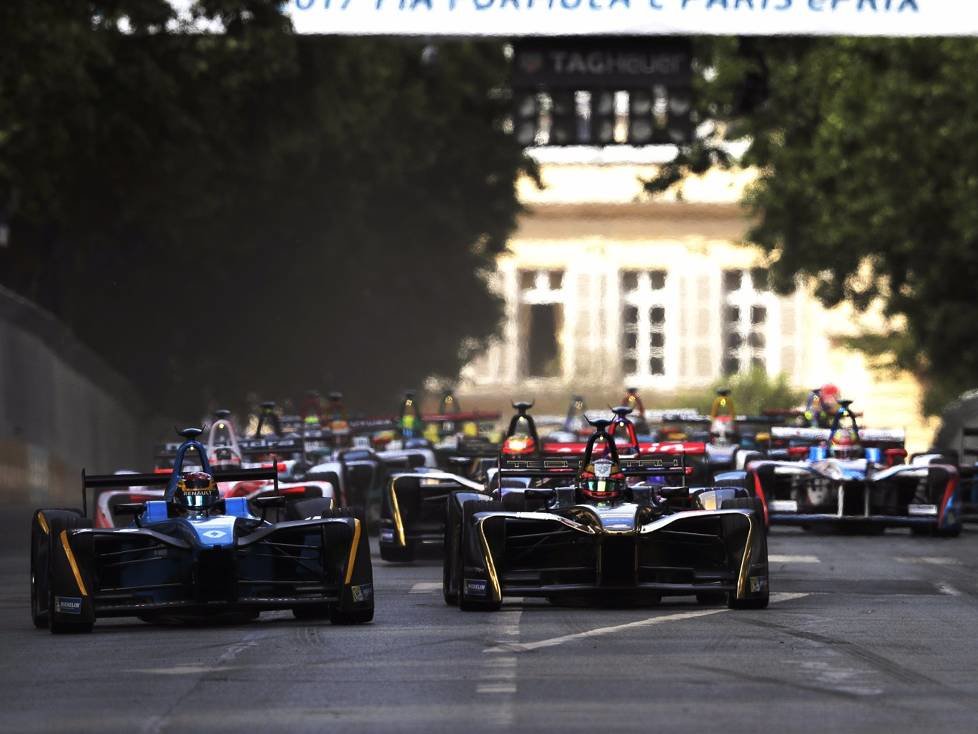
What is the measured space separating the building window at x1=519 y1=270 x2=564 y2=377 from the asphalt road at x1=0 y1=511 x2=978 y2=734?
88.2 m

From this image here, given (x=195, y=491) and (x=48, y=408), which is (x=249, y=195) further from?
(x=195, y=491)

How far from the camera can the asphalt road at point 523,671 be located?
38.4 feet

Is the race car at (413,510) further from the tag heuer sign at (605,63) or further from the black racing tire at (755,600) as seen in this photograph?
the tag heuer sign at (605,63)

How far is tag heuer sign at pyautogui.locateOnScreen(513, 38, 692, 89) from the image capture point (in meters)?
34.0

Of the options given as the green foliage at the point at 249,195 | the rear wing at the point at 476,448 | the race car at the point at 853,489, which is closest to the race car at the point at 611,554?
the rear wing at the point at 476,448

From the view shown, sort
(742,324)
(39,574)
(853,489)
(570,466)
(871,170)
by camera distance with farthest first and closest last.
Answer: (742,324), (871,170), (853,489), (570,466), (39,574)

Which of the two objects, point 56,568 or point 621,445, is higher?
point 621,445

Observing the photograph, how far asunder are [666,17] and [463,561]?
10650mm

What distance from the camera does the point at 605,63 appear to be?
34.0 m

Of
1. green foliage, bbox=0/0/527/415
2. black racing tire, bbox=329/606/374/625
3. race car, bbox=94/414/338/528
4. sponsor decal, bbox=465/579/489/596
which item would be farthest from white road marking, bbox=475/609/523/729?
green foliage, bbox=0/0/527/415

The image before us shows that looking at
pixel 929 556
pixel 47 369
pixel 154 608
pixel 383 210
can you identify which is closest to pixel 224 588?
pixel 154 608

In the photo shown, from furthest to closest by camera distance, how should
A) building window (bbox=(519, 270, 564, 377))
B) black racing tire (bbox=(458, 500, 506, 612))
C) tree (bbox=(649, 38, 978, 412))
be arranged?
building window (bbox=(519, 270, 564, 377)), tree (bbox=(649, 38, 978, 412)), black racing tire (bbox=(458, 500, 506, 612))

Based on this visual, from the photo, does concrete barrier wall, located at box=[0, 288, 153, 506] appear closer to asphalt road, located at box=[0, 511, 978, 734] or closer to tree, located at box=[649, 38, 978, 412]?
tree, located at box=[649, 38, 978, 412]

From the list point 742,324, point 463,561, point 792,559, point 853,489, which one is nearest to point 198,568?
point 463,561
